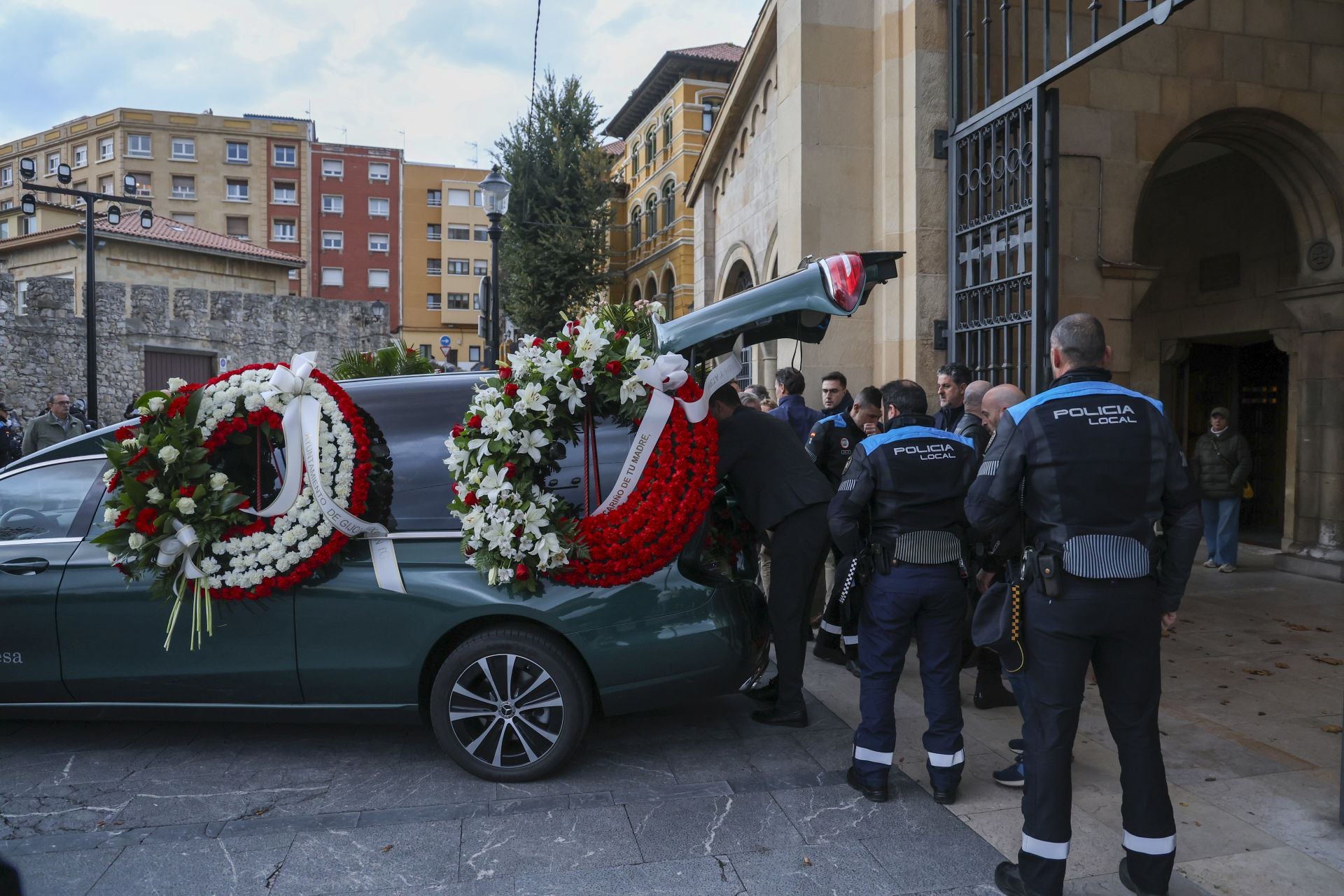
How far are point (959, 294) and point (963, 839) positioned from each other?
17.1ft

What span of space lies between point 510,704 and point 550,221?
28.7 meters

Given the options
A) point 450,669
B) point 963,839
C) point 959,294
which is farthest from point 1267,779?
point 959,294

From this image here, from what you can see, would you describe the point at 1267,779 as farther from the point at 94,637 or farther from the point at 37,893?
the point at 94,637

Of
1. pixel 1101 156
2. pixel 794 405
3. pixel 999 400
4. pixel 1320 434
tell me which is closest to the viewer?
pixel 999 400

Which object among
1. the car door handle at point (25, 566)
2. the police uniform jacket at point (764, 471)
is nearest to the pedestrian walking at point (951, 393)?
the police uniform jacket at point (764, 471)

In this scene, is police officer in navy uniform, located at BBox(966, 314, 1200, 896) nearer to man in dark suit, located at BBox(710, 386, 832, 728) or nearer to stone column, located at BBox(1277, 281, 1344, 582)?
man in dark suit, located at BBox(710, 386, 832, 728)

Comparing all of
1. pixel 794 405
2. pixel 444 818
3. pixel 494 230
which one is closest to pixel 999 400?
pixel 794 405

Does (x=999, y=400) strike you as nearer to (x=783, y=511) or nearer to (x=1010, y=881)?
(x=783, y=511)

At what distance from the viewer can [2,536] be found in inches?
177

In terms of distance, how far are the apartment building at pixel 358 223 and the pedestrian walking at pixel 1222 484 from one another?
195 ft

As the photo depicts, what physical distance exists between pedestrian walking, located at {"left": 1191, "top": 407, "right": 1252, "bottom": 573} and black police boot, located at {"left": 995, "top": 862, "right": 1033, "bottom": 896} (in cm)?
736

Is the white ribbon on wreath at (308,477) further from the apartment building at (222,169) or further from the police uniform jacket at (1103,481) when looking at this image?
the apartment building at (222,169)

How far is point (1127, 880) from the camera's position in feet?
10.5

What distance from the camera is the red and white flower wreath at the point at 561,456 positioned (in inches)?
157
